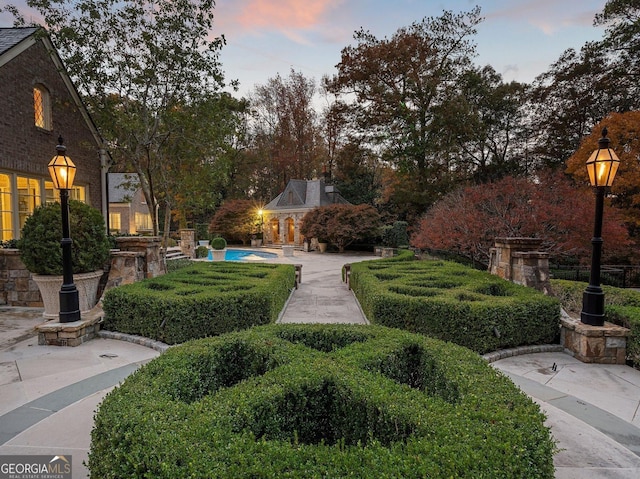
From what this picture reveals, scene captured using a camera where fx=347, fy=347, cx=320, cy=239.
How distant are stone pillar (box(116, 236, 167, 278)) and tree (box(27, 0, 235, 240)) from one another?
3.94m

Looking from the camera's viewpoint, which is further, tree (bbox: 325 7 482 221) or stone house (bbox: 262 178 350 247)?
stone house (bbox: 262 178 350 247)

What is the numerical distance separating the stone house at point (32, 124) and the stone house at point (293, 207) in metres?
17.4

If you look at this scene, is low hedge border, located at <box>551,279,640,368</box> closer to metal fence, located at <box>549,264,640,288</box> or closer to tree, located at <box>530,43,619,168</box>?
metal fence, located at <box>549,264,640,288</box>

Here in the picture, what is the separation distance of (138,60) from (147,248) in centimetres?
638

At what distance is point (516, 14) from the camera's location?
9.70 meters

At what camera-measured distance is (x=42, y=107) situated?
9195 millimetres

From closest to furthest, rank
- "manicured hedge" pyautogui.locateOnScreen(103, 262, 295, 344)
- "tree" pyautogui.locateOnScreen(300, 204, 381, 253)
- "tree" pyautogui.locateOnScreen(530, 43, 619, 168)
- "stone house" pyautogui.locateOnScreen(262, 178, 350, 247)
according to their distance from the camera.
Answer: "manicured hedge" pyautogui.locateOnScreen(103, 262, 295, 344) < "tree" pyautogui.locateOnScreen(530, 43, 619, 168) < "tree" pyautogui.locateOnScreen(300, 204, 381, 253) < "stone house" pyautogui.locateOnScreen(262, 178, 350, 247)

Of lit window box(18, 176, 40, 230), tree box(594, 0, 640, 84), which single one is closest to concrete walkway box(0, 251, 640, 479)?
lit window box(18, 176, 40, 230)

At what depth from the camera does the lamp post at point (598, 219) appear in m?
4.83

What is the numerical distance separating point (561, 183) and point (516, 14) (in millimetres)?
5605

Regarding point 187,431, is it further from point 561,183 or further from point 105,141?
point 561,183

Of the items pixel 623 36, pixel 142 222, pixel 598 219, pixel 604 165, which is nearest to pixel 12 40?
pixel 604 165

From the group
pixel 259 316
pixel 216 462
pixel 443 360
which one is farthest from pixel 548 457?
pixel 259 316

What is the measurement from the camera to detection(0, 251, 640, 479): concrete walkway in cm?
254
